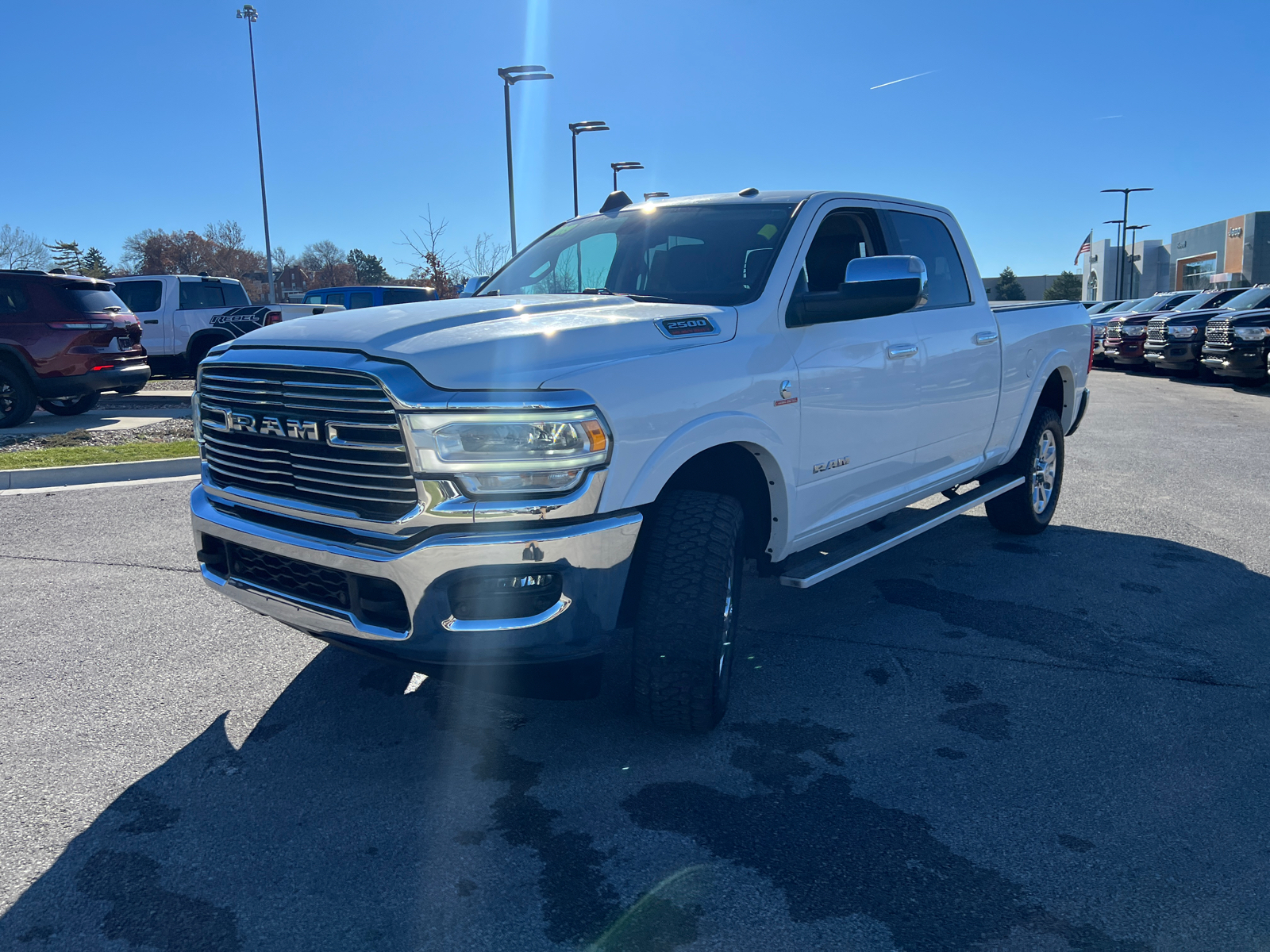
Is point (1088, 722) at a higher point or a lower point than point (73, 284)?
lower

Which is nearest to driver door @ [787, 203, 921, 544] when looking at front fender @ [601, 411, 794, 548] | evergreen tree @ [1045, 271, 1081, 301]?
front fender @ [601, 411, 794, 548]

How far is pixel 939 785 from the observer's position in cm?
305

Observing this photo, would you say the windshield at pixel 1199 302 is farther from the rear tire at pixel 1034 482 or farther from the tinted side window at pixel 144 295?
the tinted side window at pixel 144 295

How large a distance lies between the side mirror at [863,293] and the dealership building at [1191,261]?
4767 centimetres

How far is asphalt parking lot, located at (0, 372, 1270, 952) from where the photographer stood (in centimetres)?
239

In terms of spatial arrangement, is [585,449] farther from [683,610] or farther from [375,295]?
[375,295]

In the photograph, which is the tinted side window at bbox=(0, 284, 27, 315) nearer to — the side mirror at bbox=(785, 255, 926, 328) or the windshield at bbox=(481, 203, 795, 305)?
the windshield at bbox=(481, 203, 795, 305)

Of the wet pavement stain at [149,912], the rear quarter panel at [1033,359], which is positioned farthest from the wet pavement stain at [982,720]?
the wet pavement stain at [149,912]

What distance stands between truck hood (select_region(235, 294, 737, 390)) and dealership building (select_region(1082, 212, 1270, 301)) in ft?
160

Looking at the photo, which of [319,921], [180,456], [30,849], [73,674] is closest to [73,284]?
[180,456]

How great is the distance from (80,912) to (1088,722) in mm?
3199

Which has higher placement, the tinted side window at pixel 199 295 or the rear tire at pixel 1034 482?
the tinted side window at pixel 199 295

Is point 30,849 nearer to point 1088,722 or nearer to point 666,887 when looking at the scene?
point 666,887

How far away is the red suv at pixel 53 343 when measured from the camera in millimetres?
11500
